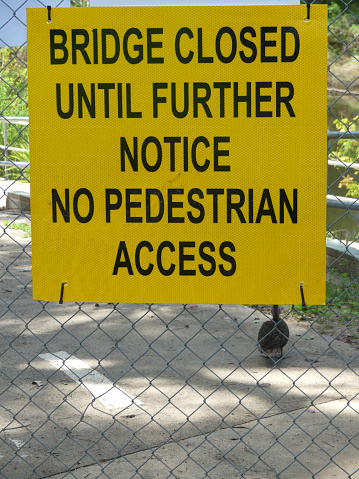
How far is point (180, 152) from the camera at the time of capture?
7.93 ft

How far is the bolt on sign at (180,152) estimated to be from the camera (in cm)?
238

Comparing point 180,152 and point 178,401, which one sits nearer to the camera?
point 180,152

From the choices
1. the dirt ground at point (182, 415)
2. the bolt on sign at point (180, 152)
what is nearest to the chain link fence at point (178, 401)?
the dirt ground at point (182, 415)

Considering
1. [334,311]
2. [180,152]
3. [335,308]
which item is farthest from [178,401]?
[335,308]

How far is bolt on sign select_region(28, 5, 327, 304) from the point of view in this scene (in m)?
2.38

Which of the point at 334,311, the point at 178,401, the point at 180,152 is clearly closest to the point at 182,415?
the point at 178,401

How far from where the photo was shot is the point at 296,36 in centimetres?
237

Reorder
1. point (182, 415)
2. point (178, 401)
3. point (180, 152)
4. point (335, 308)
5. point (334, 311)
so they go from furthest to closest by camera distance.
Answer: point (335, 308) → point (334, 311) → point (178, 401) → point (182, 415) → point (180, 152)

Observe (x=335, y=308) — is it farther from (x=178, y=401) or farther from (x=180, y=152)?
(x=180, y=152)

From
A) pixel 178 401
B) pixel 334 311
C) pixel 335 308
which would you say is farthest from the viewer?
pixel 335 308

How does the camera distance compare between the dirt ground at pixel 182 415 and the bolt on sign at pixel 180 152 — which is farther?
the dirt ground at pixel 182 415

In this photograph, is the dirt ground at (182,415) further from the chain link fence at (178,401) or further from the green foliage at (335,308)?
the green foliage at (335,308)

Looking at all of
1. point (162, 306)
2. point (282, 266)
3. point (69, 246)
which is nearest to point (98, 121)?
point (69, 246)

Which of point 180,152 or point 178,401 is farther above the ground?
point 180,152
